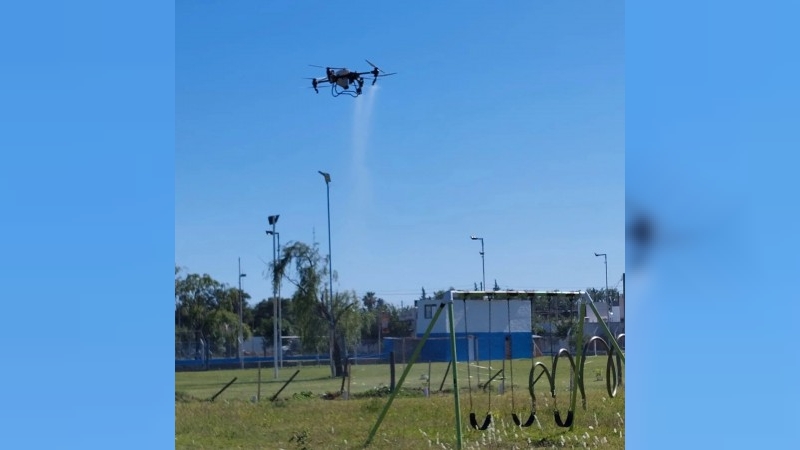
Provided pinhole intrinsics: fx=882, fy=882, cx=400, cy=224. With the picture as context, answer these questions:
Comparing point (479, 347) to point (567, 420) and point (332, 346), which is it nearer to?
point (332, 346)

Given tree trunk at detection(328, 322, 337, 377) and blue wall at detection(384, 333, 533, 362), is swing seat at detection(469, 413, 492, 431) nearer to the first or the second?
blue wall at detection(384, 333, 533, 362)

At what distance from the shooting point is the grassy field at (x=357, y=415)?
26.1ft

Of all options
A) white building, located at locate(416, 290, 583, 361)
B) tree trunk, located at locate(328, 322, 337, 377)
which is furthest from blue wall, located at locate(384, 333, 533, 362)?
tree trunk, located at locate(328, 322, 337, 377)

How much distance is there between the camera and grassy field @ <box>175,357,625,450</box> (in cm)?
797

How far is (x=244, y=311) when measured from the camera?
11031 mm

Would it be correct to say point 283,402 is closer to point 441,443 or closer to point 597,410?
A: point 441,443

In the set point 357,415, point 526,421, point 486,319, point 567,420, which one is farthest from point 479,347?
point 567,420

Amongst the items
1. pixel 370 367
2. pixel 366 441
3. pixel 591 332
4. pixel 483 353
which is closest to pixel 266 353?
pixel 370 367

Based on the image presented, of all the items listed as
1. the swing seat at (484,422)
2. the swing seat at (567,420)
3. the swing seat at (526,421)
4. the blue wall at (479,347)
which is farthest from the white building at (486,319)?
the swing seat at (567,420)

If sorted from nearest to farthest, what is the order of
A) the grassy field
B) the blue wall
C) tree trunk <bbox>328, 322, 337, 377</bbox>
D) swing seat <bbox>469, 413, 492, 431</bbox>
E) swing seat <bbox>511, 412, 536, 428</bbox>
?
swing seat <bbox>469, 413, 492, 431</bbox>, the grassy field, swing seat <bbox>511, 412, 536, 428</bbox>, the blue wall, tree trunk <bbox>328, 322, 337, 377</bbox>

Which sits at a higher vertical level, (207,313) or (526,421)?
(207,313)

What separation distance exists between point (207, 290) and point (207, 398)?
1311 mm

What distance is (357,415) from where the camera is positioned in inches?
363

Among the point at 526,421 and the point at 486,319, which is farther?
the point at 486,319
